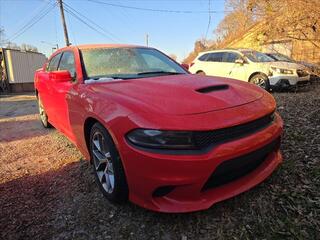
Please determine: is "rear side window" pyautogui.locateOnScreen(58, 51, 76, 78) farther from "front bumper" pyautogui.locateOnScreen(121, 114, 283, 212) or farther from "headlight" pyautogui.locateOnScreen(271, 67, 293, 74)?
"headlight" pyautogui.locateOnScreen(271, 67, 293, 74)

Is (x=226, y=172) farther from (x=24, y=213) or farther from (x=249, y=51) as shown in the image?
(x=249, y=51)

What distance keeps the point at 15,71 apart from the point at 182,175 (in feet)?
60.6

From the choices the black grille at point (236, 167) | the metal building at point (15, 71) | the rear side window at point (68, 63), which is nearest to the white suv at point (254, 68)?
the rear side window at point (68, 63)

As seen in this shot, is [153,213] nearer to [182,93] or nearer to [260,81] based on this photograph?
[182,93]

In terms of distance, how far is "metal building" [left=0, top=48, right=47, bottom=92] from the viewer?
18031 millimetres

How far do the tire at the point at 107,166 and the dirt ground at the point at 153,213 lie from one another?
0.56ft

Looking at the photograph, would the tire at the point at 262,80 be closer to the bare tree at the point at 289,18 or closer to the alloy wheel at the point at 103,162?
the bare tree at the point at 289,18

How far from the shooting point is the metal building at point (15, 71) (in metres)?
18.0

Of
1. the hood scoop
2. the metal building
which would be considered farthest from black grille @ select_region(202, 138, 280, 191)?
the metal building

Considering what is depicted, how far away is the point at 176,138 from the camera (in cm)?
236

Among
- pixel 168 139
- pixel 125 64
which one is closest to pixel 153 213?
pixel 168 139

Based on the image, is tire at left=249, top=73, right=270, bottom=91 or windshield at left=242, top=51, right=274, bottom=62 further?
windshield at left=242, top=51, right=274, bottom=62

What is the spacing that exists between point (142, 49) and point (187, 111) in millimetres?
2253

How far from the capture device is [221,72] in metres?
11.4
